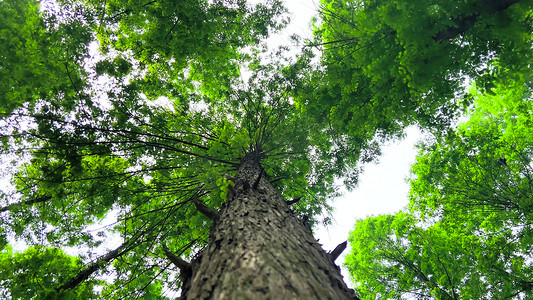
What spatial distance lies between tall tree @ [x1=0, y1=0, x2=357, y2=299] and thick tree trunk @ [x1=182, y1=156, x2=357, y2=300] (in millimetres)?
11

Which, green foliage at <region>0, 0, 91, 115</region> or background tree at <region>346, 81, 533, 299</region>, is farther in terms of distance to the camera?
background tree at <region>346, 81, 533, 299</region>

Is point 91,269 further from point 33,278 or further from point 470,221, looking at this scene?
point 470,221

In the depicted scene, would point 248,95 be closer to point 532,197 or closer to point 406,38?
point 406,38

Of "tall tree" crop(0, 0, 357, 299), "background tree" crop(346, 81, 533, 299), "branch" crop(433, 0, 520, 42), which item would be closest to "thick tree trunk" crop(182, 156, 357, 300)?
"tall tree" crop(0, 0, 357, 299)

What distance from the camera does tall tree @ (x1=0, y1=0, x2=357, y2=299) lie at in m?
1.94

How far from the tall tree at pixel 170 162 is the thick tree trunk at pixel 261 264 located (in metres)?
0.01

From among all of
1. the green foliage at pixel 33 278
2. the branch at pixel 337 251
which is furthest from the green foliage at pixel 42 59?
the branch at pixel 337 251

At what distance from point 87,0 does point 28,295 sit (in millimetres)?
5074

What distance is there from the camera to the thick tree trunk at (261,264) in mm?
1294

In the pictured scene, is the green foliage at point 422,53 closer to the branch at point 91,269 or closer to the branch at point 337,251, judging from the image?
the branch at point 337,251

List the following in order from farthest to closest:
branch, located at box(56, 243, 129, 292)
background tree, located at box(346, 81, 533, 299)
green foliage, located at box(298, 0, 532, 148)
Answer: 1. background tree, located at box(346, 81, 533, 299)
2. branch, located at box(56, 243, 129, 292)
3. green foliage, located at box(298, 0, 532, 148)

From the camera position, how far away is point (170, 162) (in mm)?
5312

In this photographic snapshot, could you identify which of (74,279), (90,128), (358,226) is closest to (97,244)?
(74,279)

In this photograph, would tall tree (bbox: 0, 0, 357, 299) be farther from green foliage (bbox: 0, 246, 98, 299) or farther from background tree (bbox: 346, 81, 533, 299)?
background tree (bbox: 346, 81, 533, 299)
